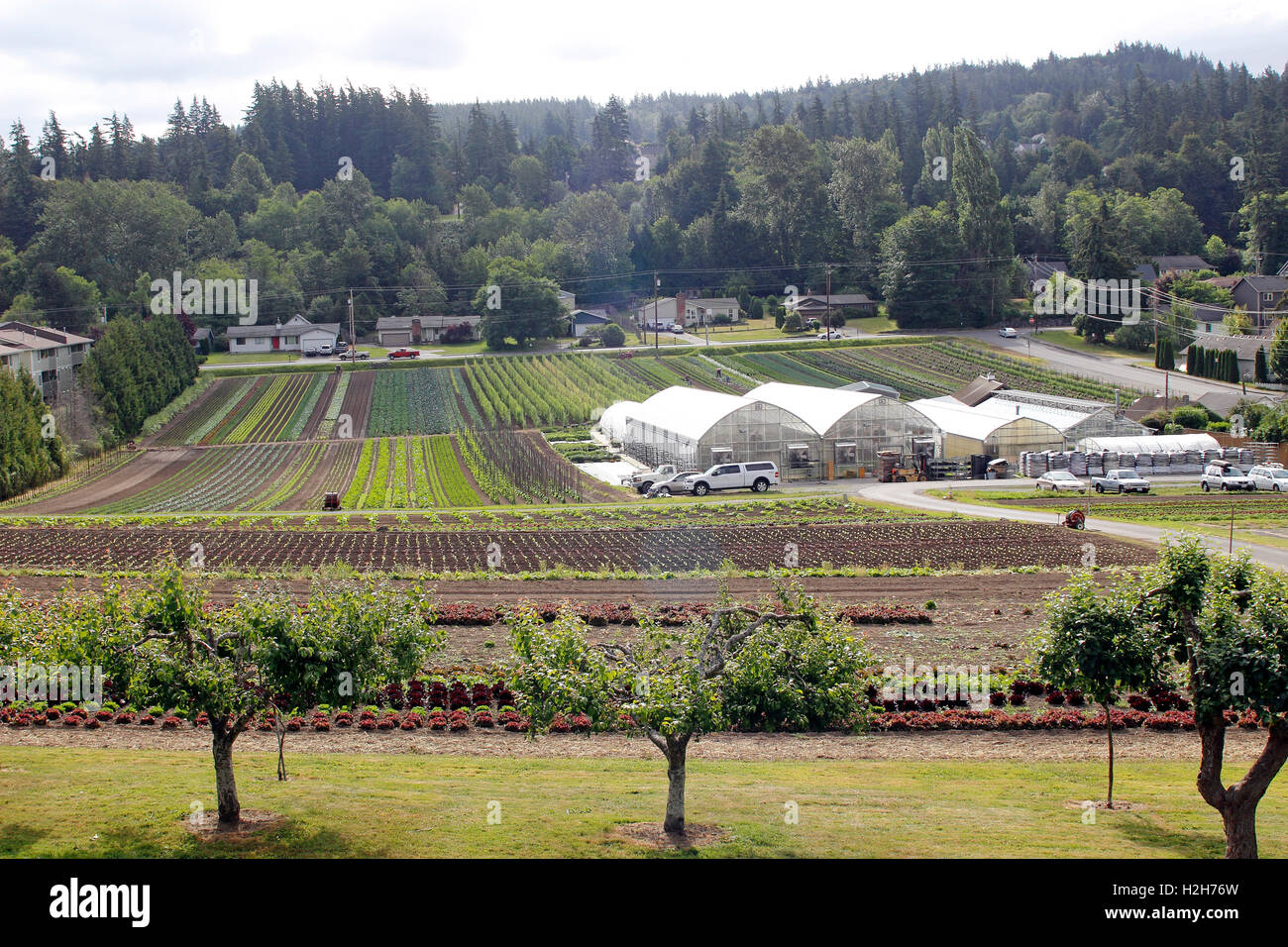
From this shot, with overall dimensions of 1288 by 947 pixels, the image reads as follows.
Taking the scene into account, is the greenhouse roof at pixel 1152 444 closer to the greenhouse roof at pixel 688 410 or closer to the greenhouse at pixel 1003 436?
the greenhouse at pixel 1003 436

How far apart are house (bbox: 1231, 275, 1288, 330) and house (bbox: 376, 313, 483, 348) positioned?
66052 mm

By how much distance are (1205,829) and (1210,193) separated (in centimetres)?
13472

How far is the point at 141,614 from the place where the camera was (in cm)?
1416

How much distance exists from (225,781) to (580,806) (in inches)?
181

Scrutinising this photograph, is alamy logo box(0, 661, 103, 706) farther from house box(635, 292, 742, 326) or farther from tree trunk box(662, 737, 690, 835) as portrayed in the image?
house box(635, 292, 742, 326)

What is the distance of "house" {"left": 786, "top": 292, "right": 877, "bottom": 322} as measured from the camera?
103 meters

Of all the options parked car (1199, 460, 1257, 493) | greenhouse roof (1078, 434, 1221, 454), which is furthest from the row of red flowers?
greenhouse roof (1078, 434, 1221, 454)

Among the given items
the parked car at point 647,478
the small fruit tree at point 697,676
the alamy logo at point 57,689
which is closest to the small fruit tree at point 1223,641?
the small fruit tree at point 697,676

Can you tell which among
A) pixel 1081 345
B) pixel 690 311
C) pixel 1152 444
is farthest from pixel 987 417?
pixel 690 311

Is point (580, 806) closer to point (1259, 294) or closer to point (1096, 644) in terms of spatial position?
point (1096, 644)

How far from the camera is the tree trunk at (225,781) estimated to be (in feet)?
46.0
